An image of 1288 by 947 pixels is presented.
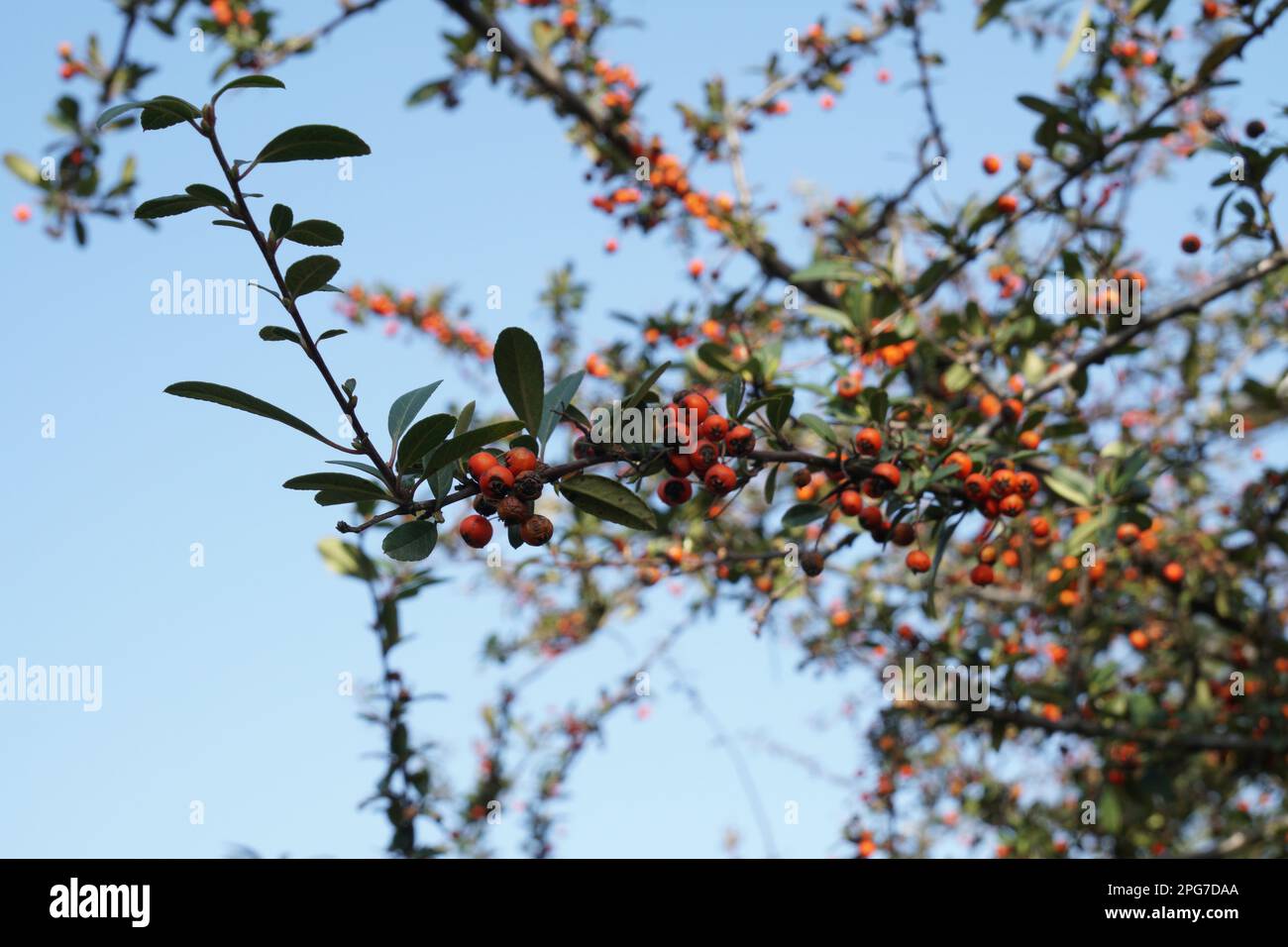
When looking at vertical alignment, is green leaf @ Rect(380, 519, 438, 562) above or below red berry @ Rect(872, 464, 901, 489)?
below

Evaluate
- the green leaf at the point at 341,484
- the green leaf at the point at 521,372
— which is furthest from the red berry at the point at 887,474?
the green leaf at the point at 341,484

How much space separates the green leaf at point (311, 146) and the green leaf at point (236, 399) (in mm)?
410

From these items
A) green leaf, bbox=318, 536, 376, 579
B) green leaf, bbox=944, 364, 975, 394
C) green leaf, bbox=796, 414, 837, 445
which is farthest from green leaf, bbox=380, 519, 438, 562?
green leaf, bbox=944, 364, 975, 394

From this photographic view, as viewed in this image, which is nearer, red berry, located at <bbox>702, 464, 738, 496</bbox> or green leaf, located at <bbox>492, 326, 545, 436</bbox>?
green leaf, located at <bbox>492, 326, 545, 436</bbox>

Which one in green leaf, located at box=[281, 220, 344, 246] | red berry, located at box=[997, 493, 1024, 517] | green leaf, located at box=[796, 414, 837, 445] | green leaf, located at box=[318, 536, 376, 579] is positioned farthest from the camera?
green leaf, located at box=[318, 536, 376, 579]

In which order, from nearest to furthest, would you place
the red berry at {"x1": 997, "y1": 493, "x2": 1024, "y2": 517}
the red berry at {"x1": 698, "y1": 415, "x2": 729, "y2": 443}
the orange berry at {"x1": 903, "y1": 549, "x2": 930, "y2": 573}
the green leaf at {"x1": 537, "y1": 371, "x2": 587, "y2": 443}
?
the green leaf at {"x1": 537, "y1": 371, "x2": 587, "y2": 443} → the red berry at {"x1": 698, "y1": 415, "x2": 729, "y2": 443} → the red berry at {"x1": 997, "y1": 493, "x2": 1024, "y2": 517} → the orange berry at {"x1": 903, "y1": 549, "x2": 930, "y2": 573}

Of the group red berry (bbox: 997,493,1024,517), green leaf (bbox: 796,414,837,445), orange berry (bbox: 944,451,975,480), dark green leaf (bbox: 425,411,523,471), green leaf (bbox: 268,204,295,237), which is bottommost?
red berry (bbox: 997,493,1024,517)

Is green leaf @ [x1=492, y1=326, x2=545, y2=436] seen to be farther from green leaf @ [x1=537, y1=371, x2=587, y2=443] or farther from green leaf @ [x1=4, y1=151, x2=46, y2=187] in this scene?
green leaf @ [x1=4, y1=151, x2=46, y2=187]

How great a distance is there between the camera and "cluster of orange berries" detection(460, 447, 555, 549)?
1766 mm

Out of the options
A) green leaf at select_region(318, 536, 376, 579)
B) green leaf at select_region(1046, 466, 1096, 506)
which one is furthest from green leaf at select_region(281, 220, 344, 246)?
green leaf at select_region(1046, 466, 1096, 506)

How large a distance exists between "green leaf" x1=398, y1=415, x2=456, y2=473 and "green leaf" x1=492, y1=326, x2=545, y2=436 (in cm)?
14

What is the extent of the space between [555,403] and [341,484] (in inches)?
19.9

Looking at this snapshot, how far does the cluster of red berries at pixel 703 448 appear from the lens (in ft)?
6.77
